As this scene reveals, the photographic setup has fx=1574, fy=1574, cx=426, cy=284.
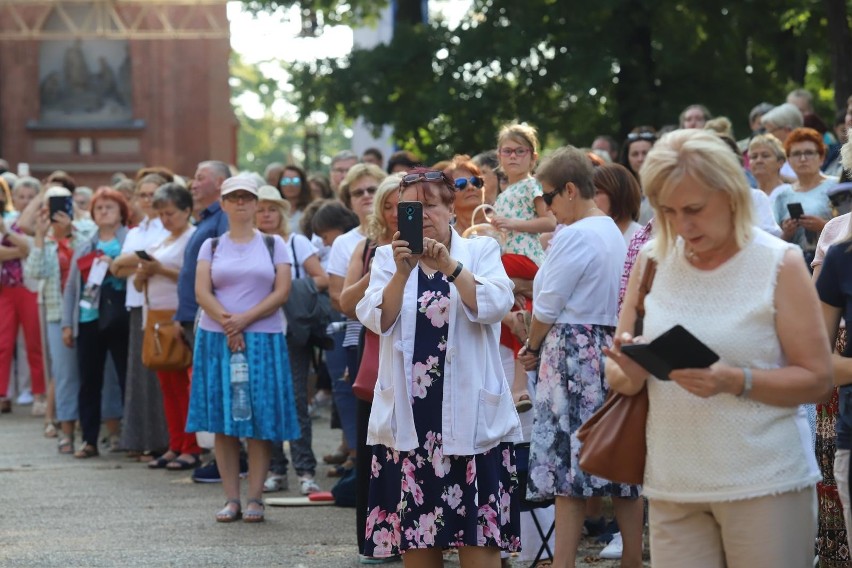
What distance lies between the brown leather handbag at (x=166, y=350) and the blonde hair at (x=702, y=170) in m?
7.99

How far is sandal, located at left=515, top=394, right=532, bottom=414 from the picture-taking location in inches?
340

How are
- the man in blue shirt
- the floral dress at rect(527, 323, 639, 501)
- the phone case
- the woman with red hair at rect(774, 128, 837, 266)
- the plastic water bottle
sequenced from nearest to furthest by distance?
the phone case, the floral dress at rect(527, 323, 639, 501), the plastic water bottle, the woman with red hair at rect(774, 128, 837, 266), the man in blue shirt

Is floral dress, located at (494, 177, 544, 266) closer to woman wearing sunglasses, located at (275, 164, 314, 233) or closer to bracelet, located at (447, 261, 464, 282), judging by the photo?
bracelet, located at (447, 261, 464, 282)

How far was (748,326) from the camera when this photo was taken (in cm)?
478

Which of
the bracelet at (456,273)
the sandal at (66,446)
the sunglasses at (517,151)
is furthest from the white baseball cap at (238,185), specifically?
the sandal at (66,446)

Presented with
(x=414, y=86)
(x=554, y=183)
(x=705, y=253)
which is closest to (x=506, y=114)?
(x=414, y=86)

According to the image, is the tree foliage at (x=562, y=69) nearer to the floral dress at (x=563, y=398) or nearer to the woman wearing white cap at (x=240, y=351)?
the woman wearing white cap at (x=240, y=351)

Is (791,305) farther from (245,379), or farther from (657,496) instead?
(245,379)

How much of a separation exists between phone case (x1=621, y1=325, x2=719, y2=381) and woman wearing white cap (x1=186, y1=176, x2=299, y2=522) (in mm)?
5684

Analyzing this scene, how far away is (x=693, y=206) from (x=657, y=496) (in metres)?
0.91

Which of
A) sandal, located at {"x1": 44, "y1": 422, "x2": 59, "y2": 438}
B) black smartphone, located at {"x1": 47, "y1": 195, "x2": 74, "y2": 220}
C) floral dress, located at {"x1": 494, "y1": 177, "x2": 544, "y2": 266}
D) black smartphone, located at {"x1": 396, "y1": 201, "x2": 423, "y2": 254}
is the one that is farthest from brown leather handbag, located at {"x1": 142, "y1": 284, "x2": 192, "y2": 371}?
black smartphone, located at {"x1": 396, "y1": 201, "x2": 423, "y2": 254}

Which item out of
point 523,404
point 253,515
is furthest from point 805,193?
point 253,515

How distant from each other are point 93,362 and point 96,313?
0.48 metres

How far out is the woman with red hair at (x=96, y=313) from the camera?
45.2ft
